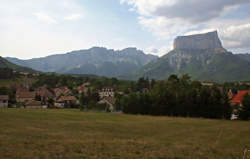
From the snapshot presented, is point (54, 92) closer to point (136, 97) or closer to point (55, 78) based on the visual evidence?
point (55, 78)

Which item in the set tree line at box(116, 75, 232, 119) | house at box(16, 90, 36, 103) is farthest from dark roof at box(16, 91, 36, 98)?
tree line at box(116, 75, 232, 119)

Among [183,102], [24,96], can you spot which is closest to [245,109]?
[183,102]

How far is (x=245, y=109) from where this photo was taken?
172ft

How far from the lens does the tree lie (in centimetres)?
5183

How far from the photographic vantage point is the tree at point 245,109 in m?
51.8

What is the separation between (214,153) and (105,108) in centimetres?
7442

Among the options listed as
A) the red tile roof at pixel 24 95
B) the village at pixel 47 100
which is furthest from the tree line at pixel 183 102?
the red tile roof at pixel 24 95

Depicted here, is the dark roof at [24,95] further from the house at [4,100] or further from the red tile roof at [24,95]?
the house at [4,100]

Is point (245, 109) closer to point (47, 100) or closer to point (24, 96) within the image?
point (47, 100)

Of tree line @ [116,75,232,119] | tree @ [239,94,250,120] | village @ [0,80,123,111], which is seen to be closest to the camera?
tree @ [239,94,250,120]

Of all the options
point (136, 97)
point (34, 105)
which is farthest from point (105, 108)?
point (34, 105)

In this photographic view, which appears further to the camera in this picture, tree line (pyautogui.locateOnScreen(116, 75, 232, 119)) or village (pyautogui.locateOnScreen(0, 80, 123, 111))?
village (pyautogui.locateOnScreen(0, 80, 123, 111))

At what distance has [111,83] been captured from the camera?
15900 cm

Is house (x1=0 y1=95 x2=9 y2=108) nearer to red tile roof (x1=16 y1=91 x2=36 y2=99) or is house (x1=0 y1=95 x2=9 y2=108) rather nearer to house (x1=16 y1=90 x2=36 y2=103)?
house (x1=16 y1=90 x2=36 y2=103)
